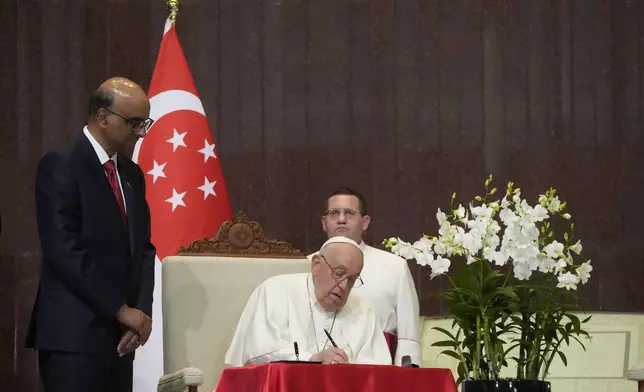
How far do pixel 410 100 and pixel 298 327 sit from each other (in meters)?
2.44

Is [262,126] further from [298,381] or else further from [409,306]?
[298,381]

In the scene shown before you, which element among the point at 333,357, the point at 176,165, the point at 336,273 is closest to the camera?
the point at 333,357

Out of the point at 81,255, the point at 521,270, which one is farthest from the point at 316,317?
the point at 81,255

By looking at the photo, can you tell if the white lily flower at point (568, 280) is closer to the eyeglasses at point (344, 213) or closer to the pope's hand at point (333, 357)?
the pope's hand at point (333, 357)

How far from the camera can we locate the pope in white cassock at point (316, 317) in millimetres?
3955

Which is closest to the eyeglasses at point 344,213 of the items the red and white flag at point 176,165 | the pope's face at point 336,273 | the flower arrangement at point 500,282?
the red and white flag at point 176,165

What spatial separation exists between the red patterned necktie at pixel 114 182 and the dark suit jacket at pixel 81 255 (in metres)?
0.02

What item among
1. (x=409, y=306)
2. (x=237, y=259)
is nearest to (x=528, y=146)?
(x=409, y=306)

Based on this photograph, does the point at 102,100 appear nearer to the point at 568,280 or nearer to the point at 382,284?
the point at 568,280

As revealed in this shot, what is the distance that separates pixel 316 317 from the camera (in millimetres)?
4105

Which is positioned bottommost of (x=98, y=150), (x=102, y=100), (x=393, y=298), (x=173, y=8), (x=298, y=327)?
(x=298, y=327)

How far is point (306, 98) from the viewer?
20.0 feet

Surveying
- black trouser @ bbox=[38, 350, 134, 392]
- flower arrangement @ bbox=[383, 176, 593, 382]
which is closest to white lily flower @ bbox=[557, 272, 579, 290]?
flower arrangement @ bbox=[383, 176, 593, 382]

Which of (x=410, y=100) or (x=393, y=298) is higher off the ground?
(x=410, y=100)
